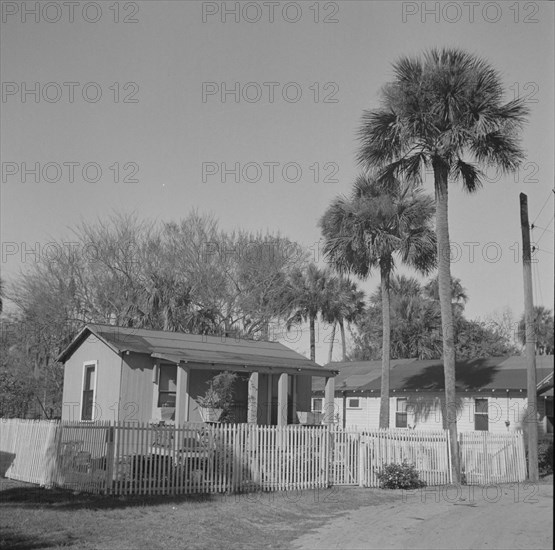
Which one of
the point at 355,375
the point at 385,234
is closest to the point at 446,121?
the point at 385,234

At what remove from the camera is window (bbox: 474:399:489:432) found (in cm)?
2992

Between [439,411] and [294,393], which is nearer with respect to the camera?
[294,393]

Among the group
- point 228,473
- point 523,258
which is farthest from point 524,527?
point 523,258

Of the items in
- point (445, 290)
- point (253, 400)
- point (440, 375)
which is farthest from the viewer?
point (440, 375)

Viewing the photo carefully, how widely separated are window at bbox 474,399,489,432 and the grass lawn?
15.4 metres

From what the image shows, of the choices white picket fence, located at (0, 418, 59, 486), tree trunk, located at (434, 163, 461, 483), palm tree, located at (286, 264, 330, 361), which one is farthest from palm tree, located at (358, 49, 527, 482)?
palm tree, located at (286, 264, 330, 361)

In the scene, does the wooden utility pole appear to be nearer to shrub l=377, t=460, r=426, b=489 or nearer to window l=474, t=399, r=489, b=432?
shrub l=377, t=460, r=426, b=489

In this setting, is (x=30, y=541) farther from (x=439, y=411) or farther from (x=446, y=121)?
(x=439, y=411)

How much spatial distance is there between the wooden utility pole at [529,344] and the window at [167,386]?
10.4 metres

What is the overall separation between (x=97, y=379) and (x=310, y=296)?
20627mm

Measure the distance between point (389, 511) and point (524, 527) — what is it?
2.61 m

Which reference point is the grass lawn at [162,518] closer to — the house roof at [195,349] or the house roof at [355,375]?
the house roof at [195,349]

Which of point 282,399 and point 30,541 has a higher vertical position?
point 282,399

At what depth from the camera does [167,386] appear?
22.0 meters
